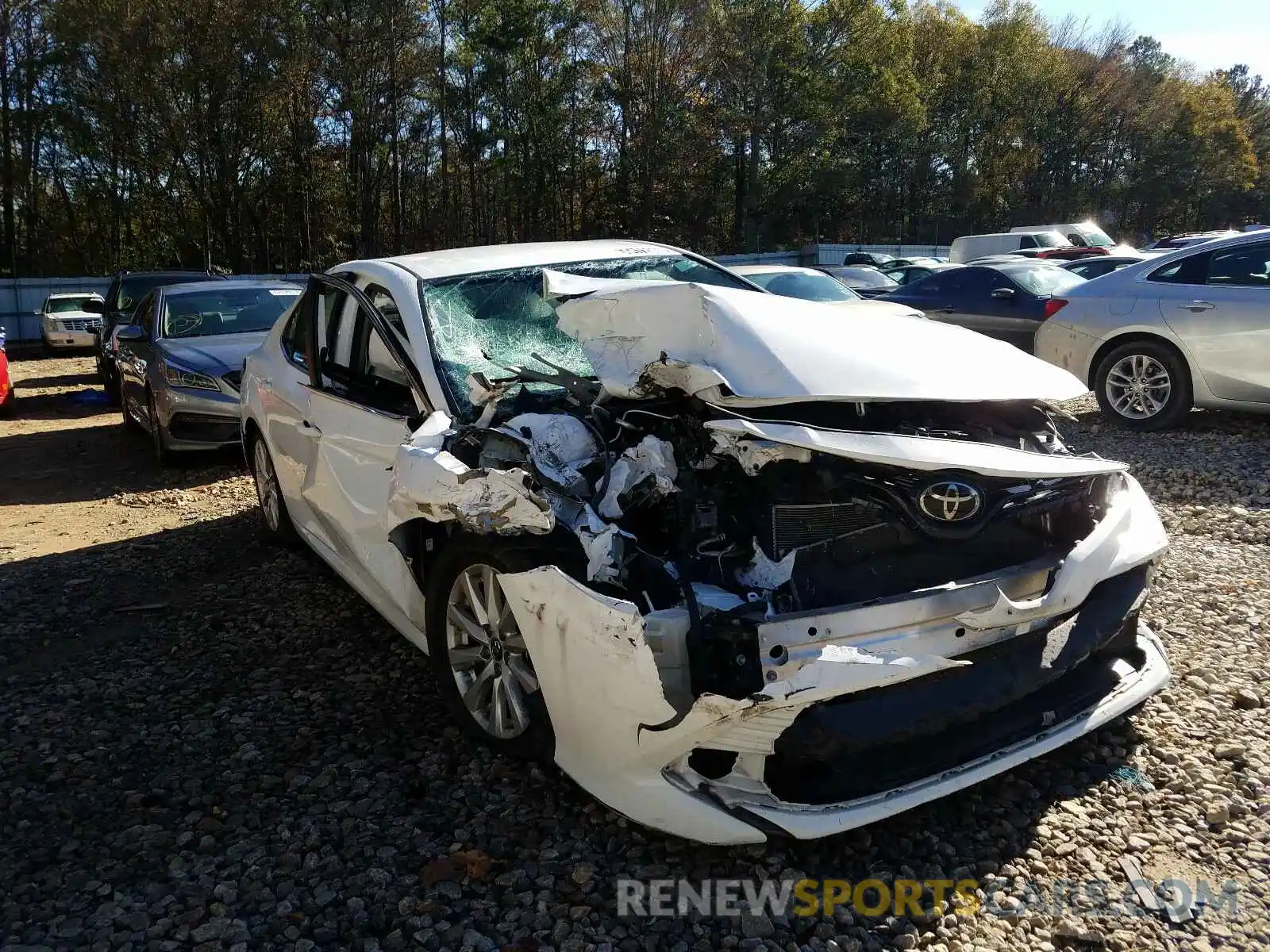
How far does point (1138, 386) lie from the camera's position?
783 cm

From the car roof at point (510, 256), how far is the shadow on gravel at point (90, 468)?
14.1ft

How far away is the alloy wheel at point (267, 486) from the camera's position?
5.43 meters

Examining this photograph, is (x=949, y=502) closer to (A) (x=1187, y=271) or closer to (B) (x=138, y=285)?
(A) (x=1187, y=271)

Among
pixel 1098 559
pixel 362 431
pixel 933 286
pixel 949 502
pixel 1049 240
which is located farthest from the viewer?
pixel 1049 240

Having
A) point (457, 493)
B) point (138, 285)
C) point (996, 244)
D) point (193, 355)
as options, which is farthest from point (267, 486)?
point (996, 244)

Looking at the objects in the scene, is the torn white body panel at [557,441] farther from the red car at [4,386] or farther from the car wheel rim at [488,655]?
the red car at [4,386]

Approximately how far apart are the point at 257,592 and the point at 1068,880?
3.96 m

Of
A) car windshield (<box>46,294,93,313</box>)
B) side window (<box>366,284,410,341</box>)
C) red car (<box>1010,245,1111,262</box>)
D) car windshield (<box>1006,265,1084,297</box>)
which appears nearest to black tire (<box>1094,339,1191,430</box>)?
car windshield (<box>1006,265,1084,297</box>)

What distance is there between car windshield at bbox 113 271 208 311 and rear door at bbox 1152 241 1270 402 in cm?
1207

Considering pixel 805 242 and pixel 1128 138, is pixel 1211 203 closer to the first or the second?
pixel 1128 138

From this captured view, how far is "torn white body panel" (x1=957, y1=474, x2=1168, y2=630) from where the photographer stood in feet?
8.46

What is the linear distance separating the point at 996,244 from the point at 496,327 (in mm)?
24652

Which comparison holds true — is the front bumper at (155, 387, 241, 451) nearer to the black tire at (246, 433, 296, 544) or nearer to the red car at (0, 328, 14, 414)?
the black tire at (246, 433, 296, 544)

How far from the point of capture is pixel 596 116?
33.4 metres
